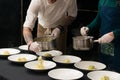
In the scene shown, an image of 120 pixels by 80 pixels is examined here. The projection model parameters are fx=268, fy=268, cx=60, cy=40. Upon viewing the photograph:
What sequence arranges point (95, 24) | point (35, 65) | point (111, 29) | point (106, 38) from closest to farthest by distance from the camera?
point (35, 65) < point (106, 38) < point (111, 29) < point (95, 24)

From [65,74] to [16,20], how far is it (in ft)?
7.32

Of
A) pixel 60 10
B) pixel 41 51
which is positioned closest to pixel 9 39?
pixel 60 10

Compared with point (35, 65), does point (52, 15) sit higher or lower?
higher

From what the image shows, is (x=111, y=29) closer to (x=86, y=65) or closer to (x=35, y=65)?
(x=86, y=65)

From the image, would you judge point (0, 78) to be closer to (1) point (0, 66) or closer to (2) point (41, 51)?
(1) point (0, 66)

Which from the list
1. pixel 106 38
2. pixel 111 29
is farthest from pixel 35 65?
pixel 111 29

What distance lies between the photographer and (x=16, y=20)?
12.4 ft

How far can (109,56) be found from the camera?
2188 millimetres

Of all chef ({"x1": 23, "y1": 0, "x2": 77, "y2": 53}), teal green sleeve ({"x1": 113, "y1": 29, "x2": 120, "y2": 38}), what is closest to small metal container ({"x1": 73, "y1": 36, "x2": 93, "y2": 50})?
teal green sleeve ({"x1": 113, "y1": 29, "x2": 120, "y2": 38})

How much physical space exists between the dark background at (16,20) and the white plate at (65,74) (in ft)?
6.22

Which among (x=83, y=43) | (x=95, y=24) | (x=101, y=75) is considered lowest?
(x=101, y=75)

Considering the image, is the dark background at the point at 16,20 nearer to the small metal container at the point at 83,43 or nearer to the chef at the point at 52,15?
the chef at the point at 52,15

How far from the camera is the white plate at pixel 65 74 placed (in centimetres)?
163

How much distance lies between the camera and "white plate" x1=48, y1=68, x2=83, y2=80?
1632 mm
